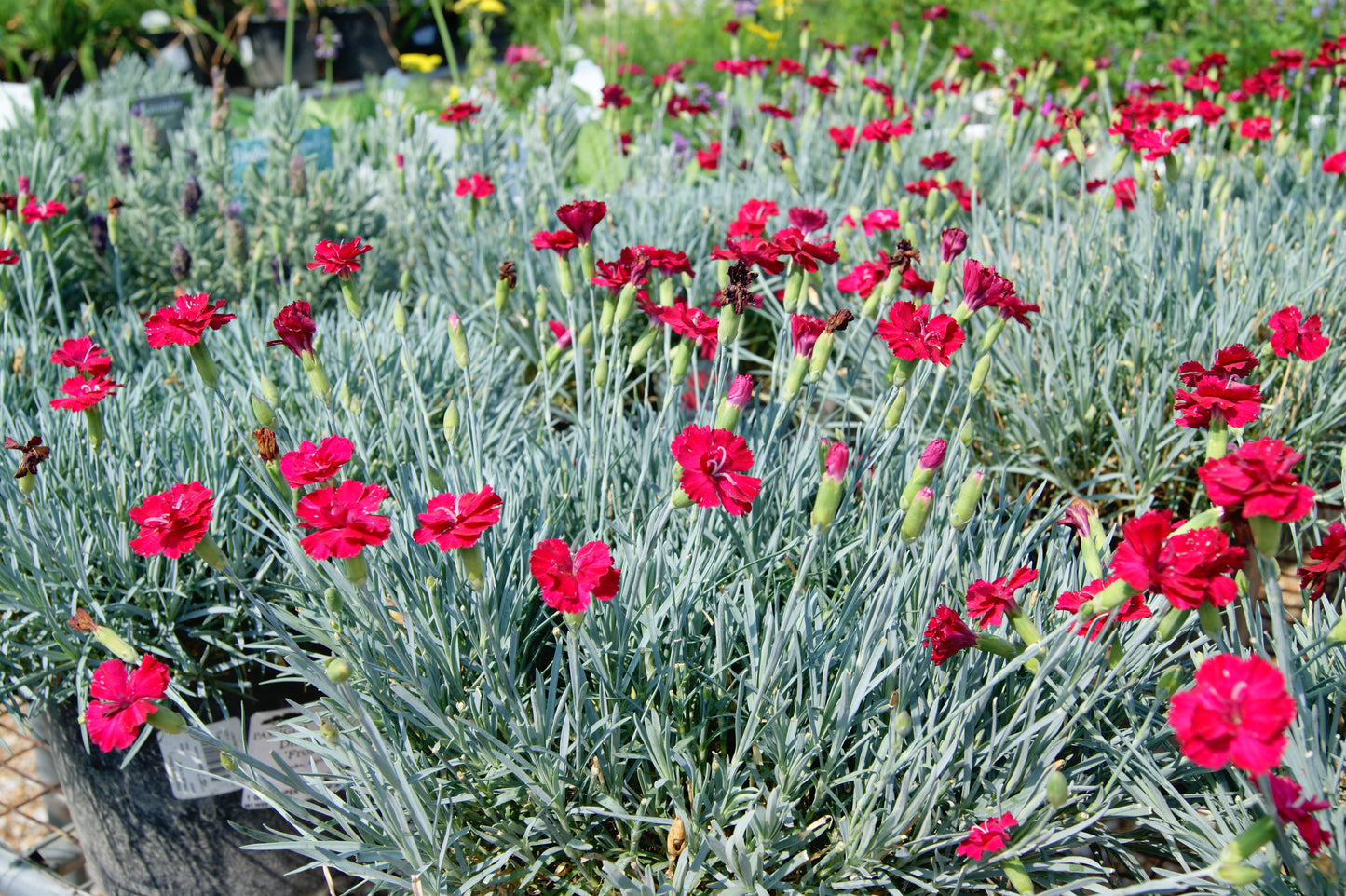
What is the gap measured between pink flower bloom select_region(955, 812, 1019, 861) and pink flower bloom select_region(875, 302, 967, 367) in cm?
48

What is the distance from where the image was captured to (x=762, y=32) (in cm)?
502

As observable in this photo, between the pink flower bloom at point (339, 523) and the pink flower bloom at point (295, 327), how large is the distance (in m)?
0.33

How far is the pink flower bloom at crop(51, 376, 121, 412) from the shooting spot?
1.01 metres

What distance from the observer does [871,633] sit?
0.95 metres

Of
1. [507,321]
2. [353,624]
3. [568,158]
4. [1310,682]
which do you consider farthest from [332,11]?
[1310,682]

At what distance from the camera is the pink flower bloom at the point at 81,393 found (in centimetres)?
101

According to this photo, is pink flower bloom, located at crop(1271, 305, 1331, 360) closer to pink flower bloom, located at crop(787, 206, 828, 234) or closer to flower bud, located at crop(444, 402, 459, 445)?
pink flower bloom, located at crop(787, 206, 828, 234)

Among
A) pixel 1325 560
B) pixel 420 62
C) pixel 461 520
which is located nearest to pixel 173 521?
pixel 461 520

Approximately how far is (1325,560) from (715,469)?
2.16 ft

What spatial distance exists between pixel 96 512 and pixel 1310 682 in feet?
5.00

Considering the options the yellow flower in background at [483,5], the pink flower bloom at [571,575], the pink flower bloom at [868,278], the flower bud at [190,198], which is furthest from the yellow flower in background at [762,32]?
the pink flower bloom at [571,575]

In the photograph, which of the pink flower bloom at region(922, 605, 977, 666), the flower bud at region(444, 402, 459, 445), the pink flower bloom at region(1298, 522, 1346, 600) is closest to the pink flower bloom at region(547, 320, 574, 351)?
the flower bud at region(444, 402, 459, 445)

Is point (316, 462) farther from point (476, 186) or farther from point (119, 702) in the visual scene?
point (476, 186)

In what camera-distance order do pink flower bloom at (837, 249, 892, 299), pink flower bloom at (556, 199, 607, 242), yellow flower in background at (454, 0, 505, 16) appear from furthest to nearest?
yellow flower in background at (454, 0, 505, 16)
pink flower bloom at (837, 249, 892, 299)
pink flower bloom at (556, 199, 607, 242)
